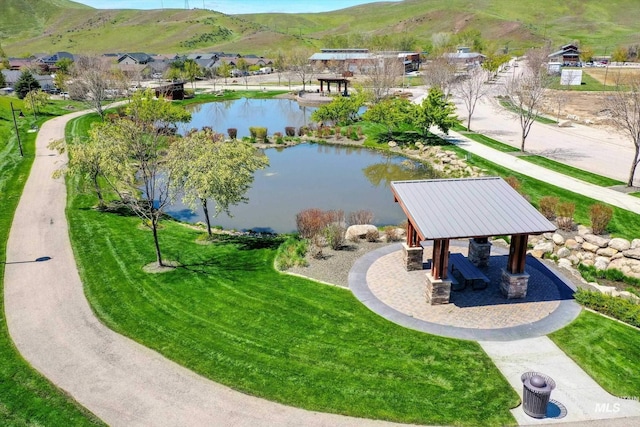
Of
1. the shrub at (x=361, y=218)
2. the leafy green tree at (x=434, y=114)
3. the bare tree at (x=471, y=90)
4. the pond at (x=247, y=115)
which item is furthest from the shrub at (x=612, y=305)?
the pond at (x=247, y=115)

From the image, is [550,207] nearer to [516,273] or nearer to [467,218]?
[516,273]

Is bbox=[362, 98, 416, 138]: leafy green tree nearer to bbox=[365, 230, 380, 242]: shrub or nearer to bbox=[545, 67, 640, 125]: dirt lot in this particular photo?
bbox=[545, 67, 640, 125]: dirt lot

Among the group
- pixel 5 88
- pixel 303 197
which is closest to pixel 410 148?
pixel 303 197

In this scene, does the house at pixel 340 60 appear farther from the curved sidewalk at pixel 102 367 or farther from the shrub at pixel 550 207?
the curved sidewalk at pixel 102 367

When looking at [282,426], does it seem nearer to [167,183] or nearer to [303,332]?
[303,332]

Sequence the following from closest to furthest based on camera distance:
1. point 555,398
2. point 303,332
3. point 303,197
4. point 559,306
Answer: point 555,398 < point 303,332 < point 559,306 < point 303,197

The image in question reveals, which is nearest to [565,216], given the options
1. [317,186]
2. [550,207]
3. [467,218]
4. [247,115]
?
[550,207]
